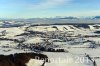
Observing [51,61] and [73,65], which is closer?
[73,65]

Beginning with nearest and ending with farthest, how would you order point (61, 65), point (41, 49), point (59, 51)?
1. point (61, 65)
2. point (59, 51)
3. point (41, 49)

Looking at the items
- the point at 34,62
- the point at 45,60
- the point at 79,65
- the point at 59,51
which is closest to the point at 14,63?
the point at 34,62

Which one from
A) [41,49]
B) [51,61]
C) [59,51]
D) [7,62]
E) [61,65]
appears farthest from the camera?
[41,49]

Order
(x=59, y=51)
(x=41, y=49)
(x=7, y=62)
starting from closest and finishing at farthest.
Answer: (x=7, y=62) < (x=59, y=51) < (x=41, y=49)

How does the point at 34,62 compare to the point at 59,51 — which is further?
the point at 59,51

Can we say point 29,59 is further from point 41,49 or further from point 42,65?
point 41,49

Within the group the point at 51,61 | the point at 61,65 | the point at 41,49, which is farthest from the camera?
the point at 41,49

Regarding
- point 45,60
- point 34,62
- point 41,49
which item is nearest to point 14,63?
point 34,62

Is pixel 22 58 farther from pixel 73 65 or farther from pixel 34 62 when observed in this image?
pixel 73 65
